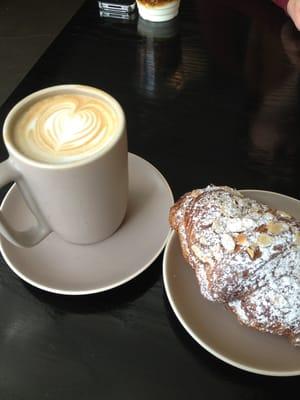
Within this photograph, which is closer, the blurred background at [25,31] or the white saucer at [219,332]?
the white saucer at [219,332]

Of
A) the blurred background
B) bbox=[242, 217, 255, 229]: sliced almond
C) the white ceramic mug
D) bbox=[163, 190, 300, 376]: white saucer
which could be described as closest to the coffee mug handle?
the white ceramic mug

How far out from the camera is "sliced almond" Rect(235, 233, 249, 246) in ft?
1.90

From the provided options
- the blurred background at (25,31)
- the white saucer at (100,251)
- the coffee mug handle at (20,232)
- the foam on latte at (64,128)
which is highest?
the foam on latte at (64,128)

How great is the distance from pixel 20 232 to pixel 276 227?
1.20 ft

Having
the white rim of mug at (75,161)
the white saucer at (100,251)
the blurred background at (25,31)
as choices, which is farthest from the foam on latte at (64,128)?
the blurred background at (25,31)

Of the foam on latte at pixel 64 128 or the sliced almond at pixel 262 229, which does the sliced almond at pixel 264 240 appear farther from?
the foam on latte at pixel 64 128

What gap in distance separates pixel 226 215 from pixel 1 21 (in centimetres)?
210

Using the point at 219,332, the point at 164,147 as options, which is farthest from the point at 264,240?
the point at 164,147

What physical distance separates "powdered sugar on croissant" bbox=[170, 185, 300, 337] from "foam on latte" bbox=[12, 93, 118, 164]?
0.18m

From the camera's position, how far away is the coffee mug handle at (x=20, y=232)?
611 millimetres

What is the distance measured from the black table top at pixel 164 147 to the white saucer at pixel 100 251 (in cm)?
3

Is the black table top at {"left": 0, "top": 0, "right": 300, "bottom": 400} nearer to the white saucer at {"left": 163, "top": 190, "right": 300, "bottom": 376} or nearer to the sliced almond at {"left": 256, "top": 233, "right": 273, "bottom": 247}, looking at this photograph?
the white saucer at {"left": 163, "top": 190, "right": 300, "bottom": 376}

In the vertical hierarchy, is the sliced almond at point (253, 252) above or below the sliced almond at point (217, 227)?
below

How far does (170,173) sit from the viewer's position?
87 centimetres
